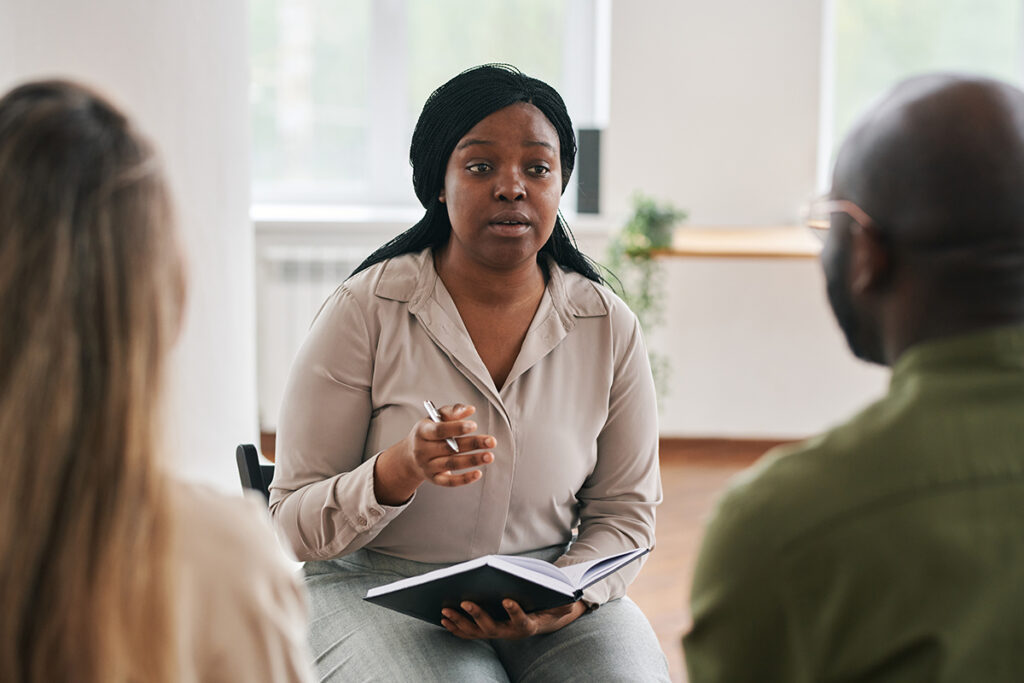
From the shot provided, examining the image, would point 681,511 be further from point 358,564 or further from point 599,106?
point 358,564

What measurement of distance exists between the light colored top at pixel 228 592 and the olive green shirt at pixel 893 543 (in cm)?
35

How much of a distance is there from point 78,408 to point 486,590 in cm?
85

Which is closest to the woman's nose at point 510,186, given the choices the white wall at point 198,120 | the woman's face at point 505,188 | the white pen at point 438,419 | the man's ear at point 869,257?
the woman's face at point 505,188

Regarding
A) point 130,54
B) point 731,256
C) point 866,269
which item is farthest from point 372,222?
point 866,269

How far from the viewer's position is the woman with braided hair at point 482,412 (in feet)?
5.51

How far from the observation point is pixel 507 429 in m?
1.79

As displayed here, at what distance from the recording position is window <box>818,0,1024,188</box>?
5.25m

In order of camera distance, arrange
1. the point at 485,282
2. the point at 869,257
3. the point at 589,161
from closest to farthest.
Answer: the point at 869,257 < the point at 485,282 < the point at 589,161

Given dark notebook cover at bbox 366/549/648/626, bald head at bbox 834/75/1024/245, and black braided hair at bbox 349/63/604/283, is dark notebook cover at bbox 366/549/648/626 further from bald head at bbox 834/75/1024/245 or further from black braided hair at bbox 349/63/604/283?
bald head at bbox 834/75/1024/245

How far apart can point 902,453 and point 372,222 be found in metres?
4.21

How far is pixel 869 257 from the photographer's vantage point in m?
0.94

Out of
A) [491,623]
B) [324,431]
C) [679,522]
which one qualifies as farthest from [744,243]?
[491,623]

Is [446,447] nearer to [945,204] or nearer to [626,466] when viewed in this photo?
[626,466]

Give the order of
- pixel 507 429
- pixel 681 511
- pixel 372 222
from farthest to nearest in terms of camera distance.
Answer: pixel 372 222 < pixel 681 511 < pixel 507 429
